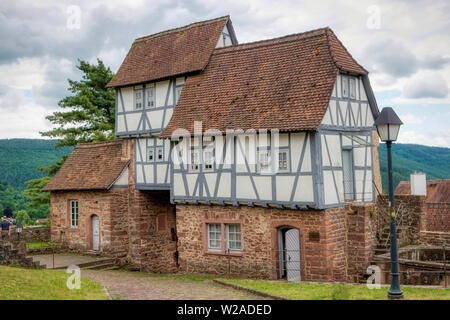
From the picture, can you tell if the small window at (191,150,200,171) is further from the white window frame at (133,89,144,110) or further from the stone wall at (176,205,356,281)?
the white window frame at (133,89,144,110)

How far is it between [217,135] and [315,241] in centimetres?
548

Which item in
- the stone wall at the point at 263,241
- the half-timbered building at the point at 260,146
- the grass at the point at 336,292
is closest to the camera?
the grass at the point at 336,292

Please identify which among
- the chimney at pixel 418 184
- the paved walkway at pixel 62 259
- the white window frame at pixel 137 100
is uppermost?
the white window frame at pixel 137 100

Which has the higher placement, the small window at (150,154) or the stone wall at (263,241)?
the small window at (150,154)

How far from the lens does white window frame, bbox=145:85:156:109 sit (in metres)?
22.5

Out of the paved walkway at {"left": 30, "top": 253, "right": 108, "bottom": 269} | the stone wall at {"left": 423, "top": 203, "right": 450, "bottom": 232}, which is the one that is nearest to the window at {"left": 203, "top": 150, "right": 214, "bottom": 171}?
the paved walkway at {"left": 30, "top": 253, "right": 108, "bottom": 269}

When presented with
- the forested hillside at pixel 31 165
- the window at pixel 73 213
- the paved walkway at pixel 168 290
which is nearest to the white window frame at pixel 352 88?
the paved walkway at pixel 168 290

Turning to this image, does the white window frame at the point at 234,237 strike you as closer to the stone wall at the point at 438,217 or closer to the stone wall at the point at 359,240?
the stone wall at the point at 359,240

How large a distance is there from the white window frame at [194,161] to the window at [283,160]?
12.4ft

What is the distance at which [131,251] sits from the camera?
76.6ft

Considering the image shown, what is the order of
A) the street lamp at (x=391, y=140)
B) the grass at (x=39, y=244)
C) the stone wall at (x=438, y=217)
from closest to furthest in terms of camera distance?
the street lamp at (x=391, y=140), the grass at (x=39, y=244), the stone wall at (x=438, y=217)

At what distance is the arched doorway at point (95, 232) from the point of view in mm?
23997

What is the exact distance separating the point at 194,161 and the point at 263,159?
3361mm
